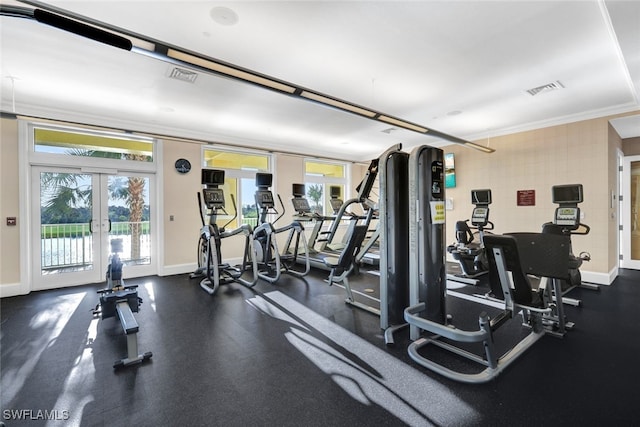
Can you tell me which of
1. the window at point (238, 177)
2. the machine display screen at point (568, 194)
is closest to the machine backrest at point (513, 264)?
the machine display screen at point (568, 194)

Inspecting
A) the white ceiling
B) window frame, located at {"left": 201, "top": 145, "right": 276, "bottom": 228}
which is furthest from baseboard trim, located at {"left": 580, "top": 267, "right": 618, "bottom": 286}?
window frame, located at {"left": 201, "top": 145, "right": 276, "bottom": 228}

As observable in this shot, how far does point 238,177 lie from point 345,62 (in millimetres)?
4320

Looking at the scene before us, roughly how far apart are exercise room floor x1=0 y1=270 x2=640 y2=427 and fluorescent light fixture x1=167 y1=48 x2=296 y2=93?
264 cm

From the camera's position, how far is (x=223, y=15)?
2.58m

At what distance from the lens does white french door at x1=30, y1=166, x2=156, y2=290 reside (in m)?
4.93

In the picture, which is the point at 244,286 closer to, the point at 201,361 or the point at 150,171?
the point at 201,361

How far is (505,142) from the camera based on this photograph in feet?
20.6

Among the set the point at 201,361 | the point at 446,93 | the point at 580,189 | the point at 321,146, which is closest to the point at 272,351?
the point at 201,361

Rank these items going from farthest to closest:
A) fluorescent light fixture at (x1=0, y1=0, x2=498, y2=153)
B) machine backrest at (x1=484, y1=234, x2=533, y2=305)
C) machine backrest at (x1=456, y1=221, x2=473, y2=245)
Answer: machine backrest at (x1=456, y1=221, x2=473, y2=245) → machine backrest at (x1=484, y1=234, x2=533, y2=305) → fluorescent light fixture at (x1=0, y1=0, x2=498, y2=153)

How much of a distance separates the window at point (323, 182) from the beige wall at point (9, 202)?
227 inches

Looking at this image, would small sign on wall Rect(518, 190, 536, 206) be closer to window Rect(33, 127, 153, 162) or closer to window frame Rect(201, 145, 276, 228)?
window frame Rect(201, 145, 276, 228)

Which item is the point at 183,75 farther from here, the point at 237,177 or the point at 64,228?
the point at 64,228

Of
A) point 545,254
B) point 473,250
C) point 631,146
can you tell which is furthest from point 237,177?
point 631,146

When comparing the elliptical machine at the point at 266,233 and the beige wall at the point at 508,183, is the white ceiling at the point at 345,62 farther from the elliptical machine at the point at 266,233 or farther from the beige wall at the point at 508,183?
the elliptical machine at the point at 266,233
